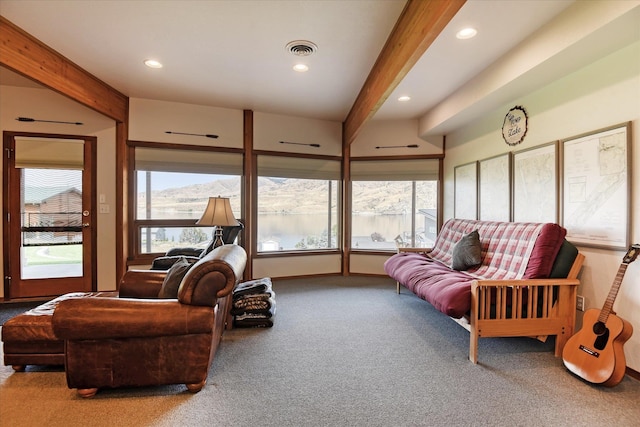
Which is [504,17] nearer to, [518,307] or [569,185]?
[569,185]

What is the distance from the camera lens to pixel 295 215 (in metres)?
4.94

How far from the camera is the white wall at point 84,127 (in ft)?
11.8

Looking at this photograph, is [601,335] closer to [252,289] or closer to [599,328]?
[599,328]

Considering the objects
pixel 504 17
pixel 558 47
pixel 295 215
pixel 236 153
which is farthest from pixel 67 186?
pixel 558 47

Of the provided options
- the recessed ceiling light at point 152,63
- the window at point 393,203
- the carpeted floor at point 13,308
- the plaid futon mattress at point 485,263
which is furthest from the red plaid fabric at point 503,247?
the carpeted floor at point 13,308

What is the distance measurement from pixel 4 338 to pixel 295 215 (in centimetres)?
348

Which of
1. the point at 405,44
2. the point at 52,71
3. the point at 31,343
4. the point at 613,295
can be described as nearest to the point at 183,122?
the point at 52,71

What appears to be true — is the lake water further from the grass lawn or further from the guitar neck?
the guitar neck

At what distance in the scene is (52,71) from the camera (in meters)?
2.80

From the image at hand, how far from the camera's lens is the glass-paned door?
3629 millimetres

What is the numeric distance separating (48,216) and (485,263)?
5.07m

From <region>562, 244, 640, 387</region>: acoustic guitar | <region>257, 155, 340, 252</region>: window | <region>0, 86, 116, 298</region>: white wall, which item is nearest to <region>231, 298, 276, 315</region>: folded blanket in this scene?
<region>257, 155, 340, 252</region>: window

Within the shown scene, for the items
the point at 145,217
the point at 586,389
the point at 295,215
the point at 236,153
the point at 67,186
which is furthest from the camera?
the point at 295,215

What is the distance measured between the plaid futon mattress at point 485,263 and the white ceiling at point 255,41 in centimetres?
162
